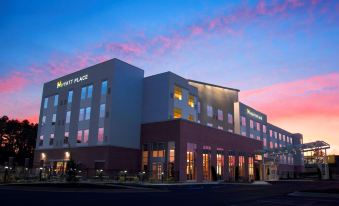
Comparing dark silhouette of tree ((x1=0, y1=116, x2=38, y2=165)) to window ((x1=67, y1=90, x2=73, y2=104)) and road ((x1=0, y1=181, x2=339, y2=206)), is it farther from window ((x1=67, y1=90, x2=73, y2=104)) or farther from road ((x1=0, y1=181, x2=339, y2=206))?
road ((x1=0, y1=181, x2=339, y2=206))

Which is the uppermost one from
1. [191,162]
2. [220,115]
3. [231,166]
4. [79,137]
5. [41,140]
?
[220,115]

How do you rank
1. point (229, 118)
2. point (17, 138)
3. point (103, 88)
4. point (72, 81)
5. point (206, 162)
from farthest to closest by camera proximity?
1. point (17, 138)
2. point (229, 118)
3. point (72, 81)
4. point (206, 162)
5. point (103, 88)

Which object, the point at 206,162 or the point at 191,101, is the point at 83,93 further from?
the point at 206,162

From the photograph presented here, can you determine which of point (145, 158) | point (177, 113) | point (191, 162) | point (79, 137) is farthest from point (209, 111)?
point (79, 137)

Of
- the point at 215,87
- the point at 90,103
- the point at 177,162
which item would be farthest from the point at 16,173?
the point at 215,87

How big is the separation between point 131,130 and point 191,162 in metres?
12.7

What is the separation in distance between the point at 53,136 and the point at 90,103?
44.9ft

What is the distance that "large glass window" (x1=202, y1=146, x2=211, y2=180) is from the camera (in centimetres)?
5931

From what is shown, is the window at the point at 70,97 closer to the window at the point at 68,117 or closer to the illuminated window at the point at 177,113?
the window at the point at 68,117

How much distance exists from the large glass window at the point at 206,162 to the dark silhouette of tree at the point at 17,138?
59.0m

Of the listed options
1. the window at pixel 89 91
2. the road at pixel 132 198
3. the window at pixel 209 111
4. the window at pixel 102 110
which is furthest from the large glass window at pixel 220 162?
the road at pixel 132 198

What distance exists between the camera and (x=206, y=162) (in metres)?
60.2

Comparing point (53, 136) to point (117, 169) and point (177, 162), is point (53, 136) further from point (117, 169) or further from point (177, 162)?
point (177, 162)

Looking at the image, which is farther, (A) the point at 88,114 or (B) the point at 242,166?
(B) the point at 242,166
